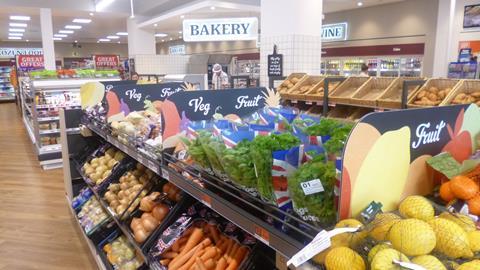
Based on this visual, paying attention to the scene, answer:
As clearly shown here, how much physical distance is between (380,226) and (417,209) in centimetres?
15

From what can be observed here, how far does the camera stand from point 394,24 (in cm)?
1120

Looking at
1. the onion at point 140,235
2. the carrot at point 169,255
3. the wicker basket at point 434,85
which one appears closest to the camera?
the carrot at point 169,255

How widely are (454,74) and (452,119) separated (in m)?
8.86

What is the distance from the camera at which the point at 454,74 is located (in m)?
8.95

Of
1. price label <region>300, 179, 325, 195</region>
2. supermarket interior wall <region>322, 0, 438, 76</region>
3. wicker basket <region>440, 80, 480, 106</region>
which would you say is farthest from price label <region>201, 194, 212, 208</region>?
supermarket interior wall <region>322, 0, 438, 76</region>

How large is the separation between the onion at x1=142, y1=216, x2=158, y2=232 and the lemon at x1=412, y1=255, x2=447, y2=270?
1765 mm

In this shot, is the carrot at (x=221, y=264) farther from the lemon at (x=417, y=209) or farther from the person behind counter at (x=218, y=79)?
the person behind counter at (x=218, y=79)

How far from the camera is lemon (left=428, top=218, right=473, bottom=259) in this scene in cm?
93

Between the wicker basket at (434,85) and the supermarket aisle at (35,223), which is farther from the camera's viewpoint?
the wicker basket at (434,85)

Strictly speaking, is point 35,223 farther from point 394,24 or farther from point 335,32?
point 335,32

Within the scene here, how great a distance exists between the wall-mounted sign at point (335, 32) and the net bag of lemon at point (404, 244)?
40.5 feet

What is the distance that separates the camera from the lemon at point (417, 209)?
106 cm

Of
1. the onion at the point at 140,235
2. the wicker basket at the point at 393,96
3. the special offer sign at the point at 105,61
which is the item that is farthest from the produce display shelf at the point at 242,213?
A: the special offer sign at the point at 105,61

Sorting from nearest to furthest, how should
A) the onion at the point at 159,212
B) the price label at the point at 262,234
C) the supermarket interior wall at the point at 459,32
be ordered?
the price label at the point at 262,234, the onion at the point at 159,212, the supermarket interior wall at the point at 459,32
